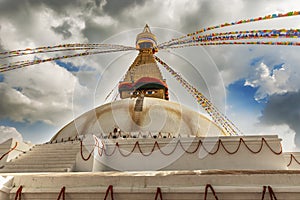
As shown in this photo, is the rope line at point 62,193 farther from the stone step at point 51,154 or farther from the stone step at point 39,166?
the stone step at point 51,154

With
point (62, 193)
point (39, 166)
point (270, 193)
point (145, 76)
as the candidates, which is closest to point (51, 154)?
point (39, 166)

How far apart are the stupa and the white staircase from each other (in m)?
0.03

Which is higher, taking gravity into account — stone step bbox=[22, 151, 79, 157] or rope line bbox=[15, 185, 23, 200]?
stone step bbox=[22, 151, 79, 157]

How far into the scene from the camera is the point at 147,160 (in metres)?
6.38

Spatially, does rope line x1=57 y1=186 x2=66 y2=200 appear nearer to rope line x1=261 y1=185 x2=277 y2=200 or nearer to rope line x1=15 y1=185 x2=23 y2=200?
rope line x1=15 y1=185 x2=23 y2=200

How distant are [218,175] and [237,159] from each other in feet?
12.1

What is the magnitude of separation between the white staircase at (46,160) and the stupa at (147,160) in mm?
25

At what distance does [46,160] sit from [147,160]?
9.07 feet

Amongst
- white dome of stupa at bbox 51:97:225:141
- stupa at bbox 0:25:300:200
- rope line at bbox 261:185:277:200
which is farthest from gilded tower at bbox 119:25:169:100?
rope line at bbox 261:185:277:200

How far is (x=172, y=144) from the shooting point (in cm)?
647

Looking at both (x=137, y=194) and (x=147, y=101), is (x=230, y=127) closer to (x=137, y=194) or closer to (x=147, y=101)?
(x=147, y=101)

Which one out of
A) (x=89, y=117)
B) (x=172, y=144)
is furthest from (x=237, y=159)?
(x=89, y=117)

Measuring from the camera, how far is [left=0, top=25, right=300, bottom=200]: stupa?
276 cm

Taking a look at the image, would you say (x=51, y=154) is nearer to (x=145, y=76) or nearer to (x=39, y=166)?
(x=39, y=166)
